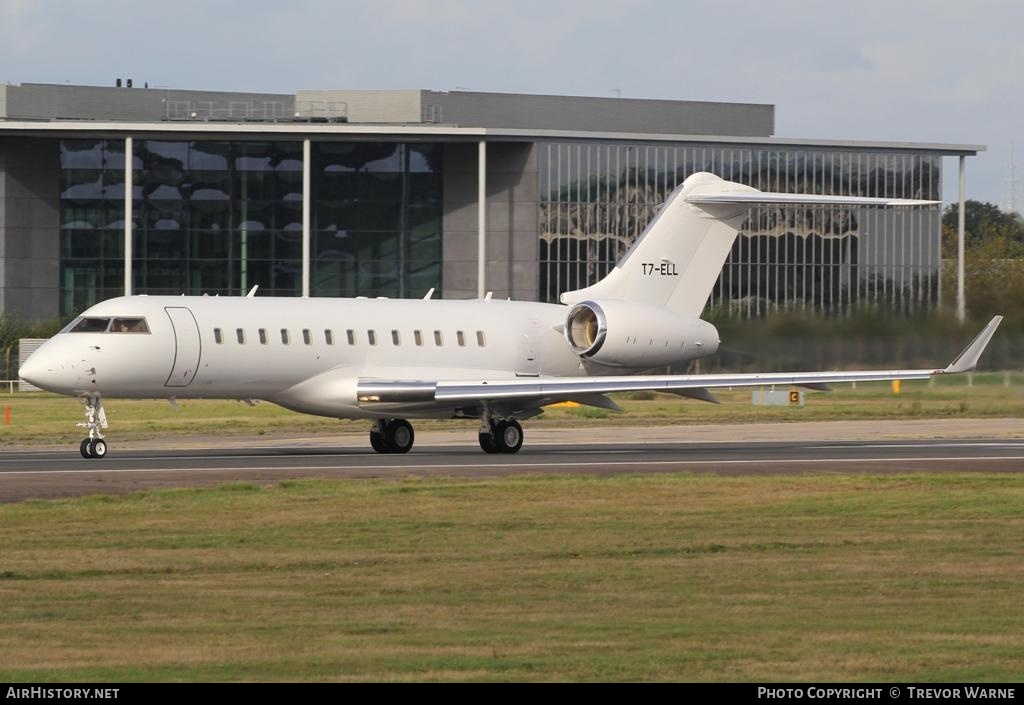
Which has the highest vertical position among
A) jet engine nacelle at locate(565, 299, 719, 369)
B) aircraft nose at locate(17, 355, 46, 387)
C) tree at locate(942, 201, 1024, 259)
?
tree at locate(942, 201, 1024, 259)

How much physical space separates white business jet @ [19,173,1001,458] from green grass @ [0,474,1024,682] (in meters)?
7.39

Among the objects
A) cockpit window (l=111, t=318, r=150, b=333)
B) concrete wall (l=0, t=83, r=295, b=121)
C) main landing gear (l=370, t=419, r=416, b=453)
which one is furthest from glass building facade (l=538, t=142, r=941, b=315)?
cockpit window (l=111, t=318, r=150, b=333)

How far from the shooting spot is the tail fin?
Answer: 39125mm

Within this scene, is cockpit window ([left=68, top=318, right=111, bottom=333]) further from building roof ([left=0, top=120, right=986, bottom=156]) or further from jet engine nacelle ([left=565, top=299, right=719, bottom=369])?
building roof ([left=0, top=120, right=986, bottom=156])

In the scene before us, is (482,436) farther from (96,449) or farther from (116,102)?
(116,102)

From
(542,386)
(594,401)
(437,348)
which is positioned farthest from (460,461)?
(437,348)

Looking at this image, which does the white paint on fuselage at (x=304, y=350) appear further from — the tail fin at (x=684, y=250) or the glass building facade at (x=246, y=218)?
the glass building facade at (x=246, y=218)

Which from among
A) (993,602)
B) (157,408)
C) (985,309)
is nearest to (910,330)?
(985,309)

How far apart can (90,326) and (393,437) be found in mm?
6873

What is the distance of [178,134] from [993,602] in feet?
198

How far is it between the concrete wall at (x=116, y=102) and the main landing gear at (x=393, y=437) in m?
43.9

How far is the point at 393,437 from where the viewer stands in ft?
119

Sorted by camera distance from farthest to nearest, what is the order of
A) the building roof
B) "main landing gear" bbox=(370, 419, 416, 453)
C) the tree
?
the tree → the building roof → "main landing gear" bbox=(370, 419, 416, 453)

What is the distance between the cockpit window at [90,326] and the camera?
3256cm
